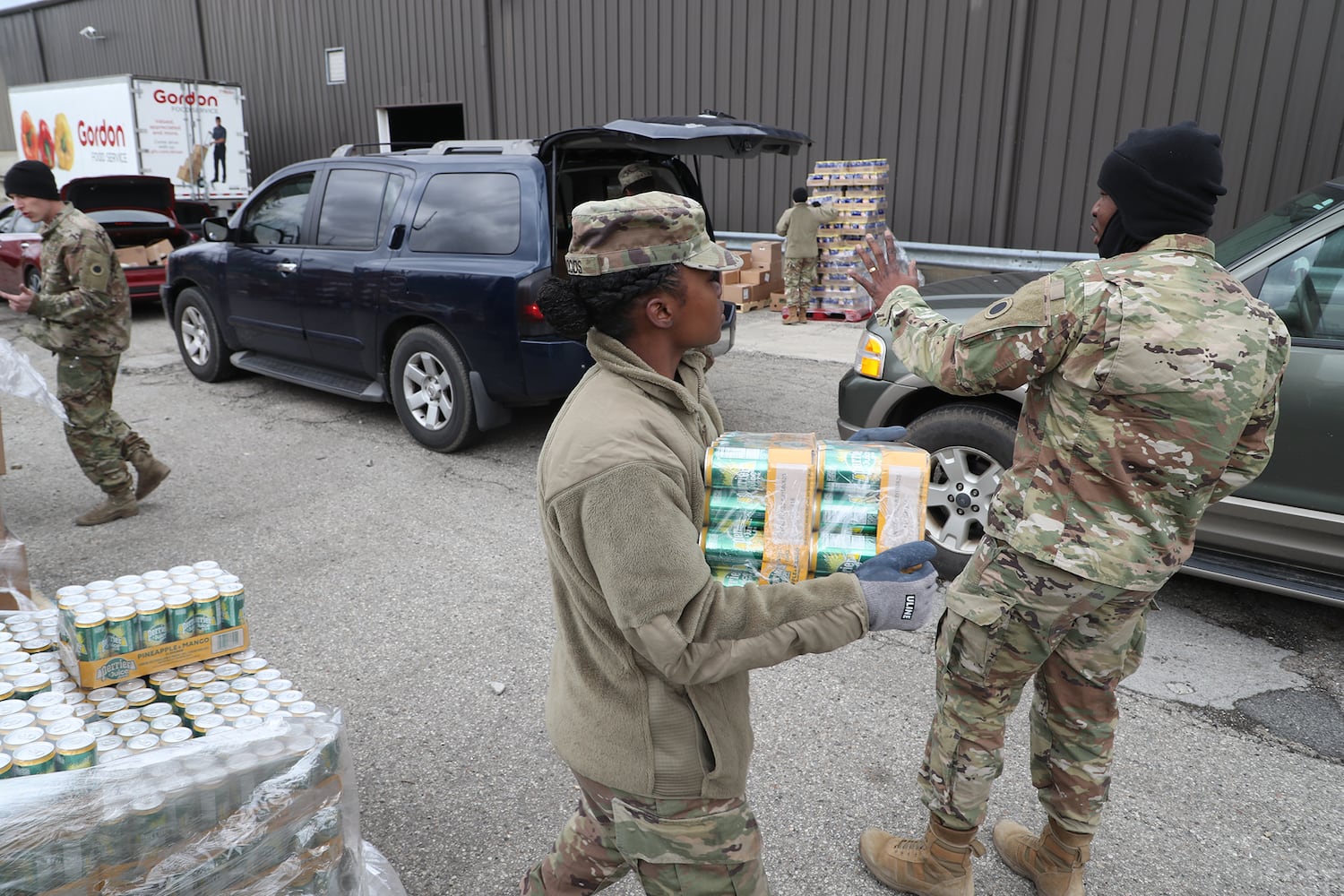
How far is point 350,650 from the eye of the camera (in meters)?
3.98

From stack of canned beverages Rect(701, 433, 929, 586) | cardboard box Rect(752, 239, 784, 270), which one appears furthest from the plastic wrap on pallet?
cardboard box Rect(752, 239, 784, 270)

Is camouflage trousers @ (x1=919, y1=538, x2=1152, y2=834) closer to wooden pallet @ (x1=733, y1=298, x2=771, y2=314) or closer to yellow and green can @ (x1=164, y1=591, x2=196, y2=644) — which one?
yellow and green can @ (x1=164, y1=591, x2=196, y2=644)

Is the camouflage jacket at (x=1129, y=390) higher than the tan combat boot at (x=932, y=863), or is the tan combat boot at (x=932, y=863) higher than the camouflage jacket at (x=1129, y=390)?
the camouflage jacket at (x=1129, y=390)

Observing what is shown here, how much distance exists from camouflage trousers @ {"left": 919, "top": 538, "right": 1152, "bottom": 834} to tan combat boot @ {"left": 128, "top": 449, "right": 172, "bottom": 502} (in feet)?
16.4

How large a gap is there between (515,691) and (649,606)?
2371mm

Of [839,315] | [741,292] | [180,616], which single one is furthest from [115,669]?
[741,292]

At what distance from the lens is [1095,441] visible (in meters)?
2.11

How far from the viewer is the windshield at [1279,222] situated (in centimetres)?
401

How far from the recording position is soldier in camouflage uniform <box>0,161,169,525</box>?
5.18m

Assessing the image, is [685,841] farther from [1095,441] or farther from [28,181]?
[28,181]

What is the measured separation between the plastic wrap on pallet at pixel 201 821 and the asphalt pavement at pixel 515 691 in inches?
33.1

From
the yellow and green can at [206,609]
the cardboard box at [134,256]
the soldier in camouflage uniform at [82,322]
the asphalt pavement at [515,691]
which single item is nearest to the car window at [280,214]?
the asphalt pavement at [515,691]

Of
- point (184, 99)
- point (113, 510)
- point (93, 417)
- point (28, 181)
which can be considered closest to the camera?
point (28, 181)

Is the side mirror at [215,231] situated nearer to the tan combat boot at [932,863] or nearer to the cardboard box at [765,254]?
the cardboard box at [765,254]
